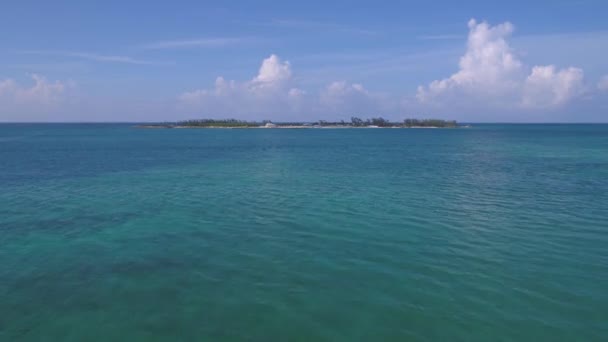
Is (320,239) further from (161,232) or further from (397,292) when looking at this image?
(161,232)

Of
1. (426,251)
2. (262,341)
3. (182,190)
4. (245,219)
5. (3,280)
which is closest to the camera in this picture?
(262,341)

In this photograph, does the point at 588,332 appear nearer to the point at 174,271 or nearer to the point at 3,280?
the point at 174,271

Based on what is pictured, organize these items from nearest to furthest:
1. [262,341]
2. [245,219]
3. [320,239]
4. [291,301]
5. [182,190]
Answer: [262,341], [291,301], [320,239], [245,219], [182,190]

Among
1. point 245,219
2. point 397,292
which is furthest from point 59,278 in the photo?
point 397,292

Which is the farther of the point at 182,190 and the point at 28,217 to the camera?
the point at 182,190

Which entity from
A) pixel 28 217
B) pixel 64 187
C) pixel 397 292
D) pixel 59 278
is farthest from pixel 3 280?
pixel 64 187

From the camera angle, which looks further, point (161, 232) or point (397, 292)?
point (161, 232)
